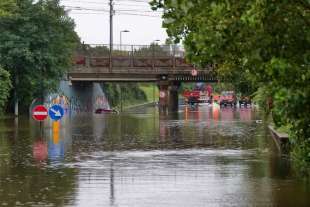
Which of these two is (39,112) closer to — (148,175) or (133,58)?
(148,175)

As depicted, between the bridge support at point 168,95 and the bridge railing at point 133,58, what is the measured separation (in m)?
1.89

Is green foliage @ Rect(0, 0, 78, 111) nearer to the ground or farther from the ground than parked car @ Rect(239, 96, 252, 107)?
farther from the ground

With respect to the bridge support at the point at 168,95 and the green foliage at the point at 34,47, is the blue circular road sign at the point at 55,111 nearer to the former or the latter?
the green foliage at the point at 34,47

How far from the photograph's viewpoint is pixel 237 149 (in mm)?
22469

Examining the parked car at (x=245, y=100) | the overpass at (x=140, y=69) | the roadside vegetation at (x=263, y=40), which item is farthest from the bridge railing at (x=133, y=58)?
the roadside vegetation at (x=263, y=40)

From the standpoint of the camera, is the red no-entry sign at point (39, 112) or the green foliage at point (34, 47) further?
the green foliage at point (34, 47)

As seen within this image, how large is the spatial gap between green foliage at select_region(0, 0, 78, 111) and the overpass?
1482cm

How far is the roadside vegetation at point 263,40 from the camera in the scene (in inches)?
291

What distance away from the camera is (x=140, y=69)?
76875mm

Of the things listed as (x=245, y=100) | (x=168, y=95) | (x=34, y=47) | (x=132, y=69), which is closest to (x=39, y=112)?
(x=34, y=47)

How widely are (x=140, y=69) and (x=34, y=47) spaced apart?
20965mm

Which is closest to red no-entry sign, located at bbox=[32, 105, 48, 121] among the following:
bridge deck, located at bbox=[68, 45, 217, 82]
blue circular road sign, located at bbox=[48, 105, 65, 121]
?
blue circular road sign, located at bbox=[48, 105, 65, 121]

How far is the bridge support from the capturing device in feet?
256

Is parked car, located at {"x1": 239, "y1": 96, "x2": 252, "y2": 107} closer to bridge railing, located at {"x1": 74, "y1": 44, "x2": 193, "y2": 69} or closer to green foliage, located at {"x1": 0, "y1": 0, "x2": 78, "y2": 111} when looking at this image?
bridge railing, located at {"x1": 74, "y1": 44, "x2": 193, "y2": 69}
